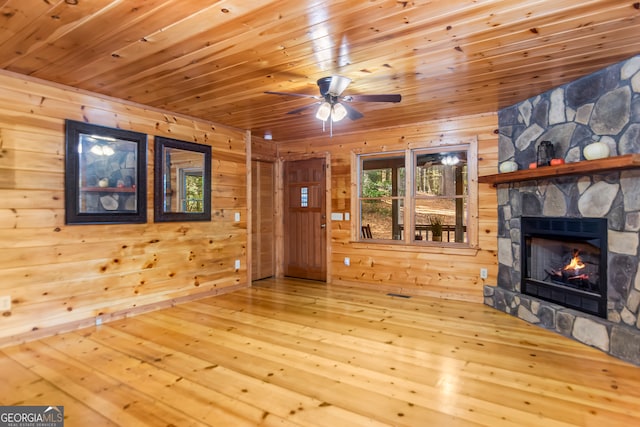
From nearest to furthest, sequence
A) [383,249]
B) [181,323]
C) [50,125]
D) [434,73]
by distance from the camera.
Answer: [434,73] < [50,125] < [181,323] < [383,249]

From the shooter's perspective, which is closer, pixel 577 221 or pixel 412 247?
pixel 577 221

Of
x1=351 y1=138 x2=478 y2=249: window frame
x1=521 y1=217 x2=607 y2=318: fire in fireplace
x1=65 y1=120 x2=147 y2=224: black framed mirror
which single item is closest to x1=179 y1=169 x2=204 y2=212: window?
x1=65 y1=120 x2=147 y2=224: black framed mirror

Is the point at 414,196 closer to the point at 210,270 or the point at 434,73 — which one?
the point at 434,73

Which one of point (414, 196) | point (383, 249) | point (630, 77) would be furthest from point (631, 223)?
point (383, 249)

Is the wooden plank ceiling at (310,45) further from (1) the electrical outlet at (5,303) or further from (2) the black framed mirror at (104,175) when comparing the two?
(1) the electrical outlet at (5,303)

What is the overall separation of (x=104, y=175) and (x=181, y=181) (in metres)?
0.94

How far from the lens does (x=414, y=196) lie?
5.04 m

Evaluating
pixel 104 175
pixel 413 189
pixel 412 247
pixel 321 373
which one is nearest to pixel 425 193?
pixel 413 189

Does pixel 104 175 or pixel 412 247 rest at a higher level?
pixel 104 175

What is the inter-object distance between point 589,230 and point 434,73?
202 cm

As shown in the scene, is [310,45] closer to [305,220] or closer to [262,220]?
[305,220]

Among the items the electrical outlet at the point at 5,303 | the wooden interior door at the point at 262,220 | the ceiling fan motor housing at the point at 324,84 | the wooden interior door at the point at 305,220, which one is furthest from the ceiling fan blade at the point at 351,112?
the electrical outlet at the point at 5,303

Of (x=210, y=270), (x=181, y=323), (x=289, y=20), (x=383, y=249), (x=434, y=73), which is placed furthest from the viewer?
(x=383, y=249)

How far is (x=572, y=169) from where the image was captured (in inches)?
124
